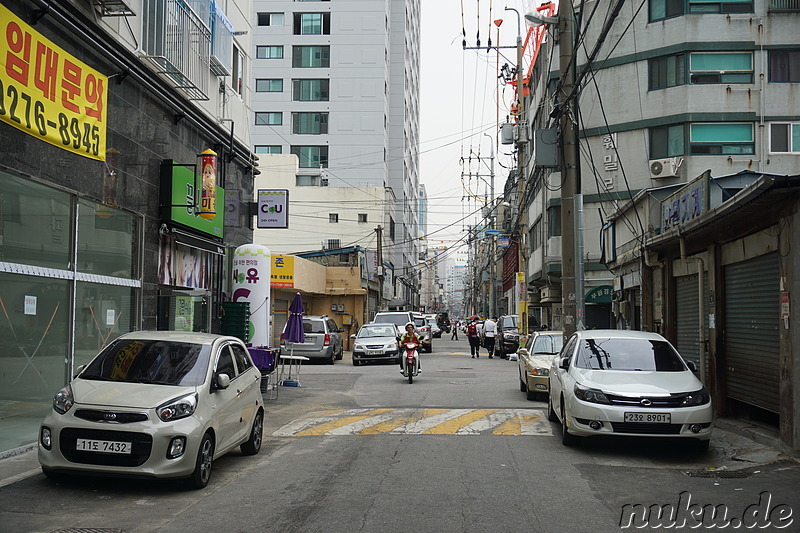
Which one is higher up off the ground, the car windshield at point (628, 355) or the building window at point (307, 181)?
the building window at point (307, 181)

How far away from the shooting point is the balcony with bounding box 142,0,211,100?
45.9ft

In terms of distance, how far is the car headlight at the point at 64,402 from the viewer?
7.61 m

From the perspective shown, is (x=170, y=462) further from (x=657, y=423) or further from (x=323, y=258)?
(x=323, y=258)

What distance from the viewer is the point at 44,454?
7430 millimetres

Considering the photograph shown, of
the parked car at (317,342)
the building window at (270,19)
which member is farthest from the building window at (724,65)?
the building window at (270,19)

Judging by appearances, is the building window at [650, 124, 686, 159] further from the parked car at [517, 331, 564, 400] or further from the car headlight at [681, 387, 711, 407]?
the car headlight at [681, 387, 711, 407]

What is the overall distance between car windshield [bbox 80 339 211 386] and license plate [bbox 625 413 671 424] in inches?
208

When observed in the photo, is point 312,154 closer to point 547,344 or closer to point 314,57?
point 314,57

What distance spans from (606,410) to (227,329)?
986 cm

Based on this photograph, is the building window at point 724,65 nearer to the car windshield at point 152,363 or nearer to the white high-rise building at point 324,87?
the car windshield at point 152,363

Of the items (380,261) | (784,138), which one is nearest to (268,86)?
(380,261)

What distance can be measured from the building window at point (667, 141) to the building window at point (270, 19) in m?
44.4

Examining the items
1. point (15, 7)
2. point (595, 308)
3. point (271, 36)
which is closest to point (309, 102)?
point (271, 36)
